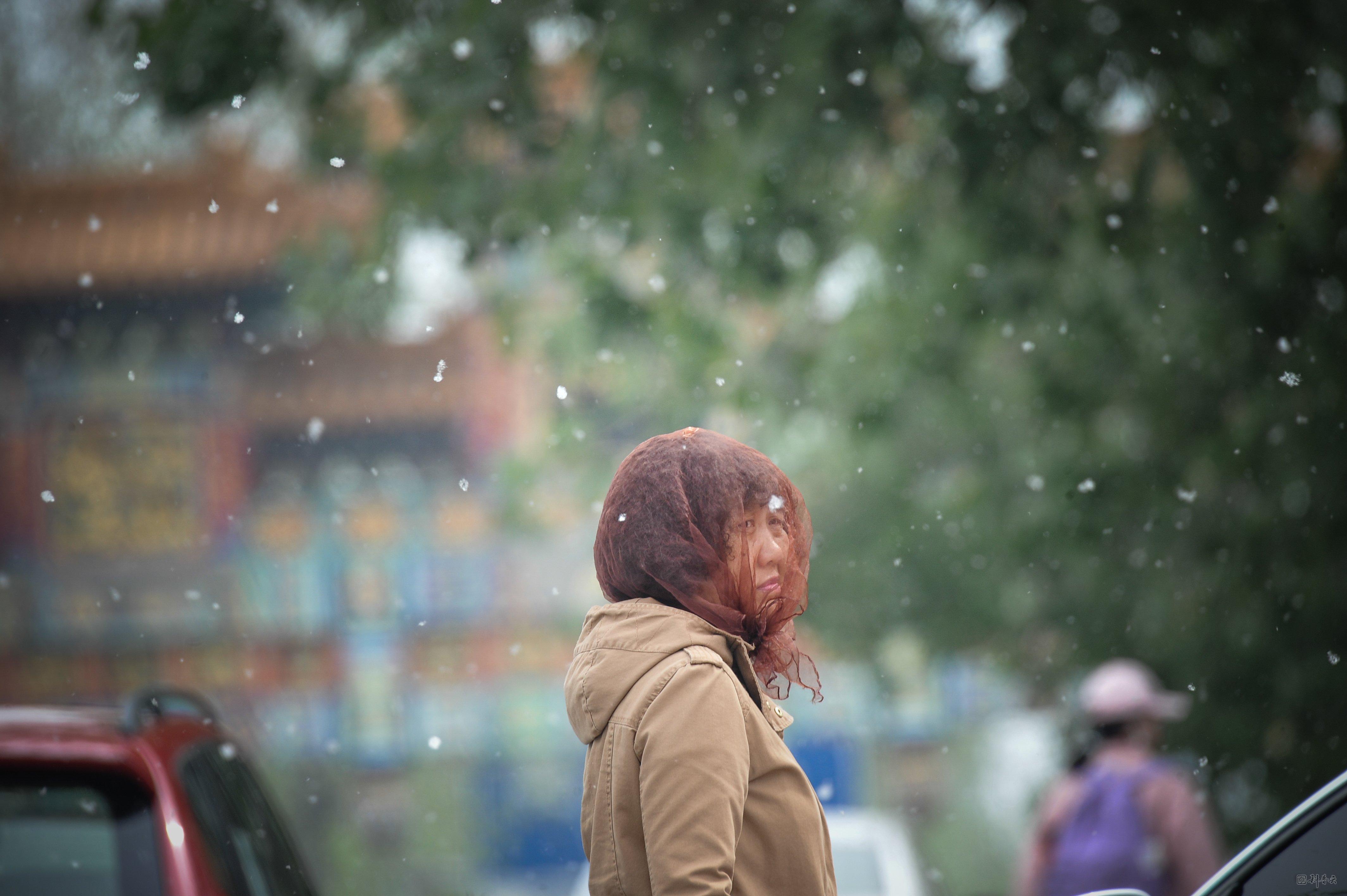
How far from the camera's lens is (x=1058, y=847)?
332 centimetres

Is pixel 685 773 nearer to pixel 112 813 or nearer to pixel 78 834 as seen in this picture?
pixel 112 813

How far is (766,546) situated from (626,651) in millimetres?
207

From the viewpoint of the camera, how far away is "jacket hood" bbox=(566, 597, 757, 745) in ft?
3.85

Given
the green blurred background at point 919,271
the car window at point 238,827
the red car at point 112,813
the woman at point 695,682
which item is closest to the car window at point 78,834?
the red car at point 112,813

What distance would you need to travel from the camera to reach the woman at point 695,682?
42.8 inches

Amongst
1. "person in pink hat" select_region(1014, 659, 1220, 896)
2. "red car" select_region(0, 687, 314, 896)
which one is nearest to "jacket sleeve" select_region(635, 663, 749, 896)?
"red car" select_region(0, 687, 314, 896)

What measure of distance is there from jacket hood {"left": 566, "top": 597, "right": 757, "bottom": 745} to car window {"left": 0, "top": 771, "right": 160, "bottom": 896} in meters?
1.14

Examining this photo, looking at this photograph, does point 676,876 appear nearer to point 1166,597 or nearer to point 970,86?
point 970,86

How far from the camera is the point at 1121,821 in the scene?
10.5 ft

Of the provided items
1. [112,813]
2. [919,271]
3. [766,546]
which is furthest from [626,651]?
[919,271]

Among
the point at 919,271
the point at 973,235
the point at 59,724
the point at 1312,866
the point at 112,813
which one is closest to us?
the point at 1312,866

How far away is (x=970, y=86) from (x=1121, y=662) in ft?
8.53

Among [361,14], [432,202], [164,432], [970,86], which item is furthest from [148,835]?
[164,432]

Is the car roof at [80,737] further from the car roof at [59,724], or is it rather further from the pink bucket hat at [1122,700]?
the pink bucket hat at [1122,700]
